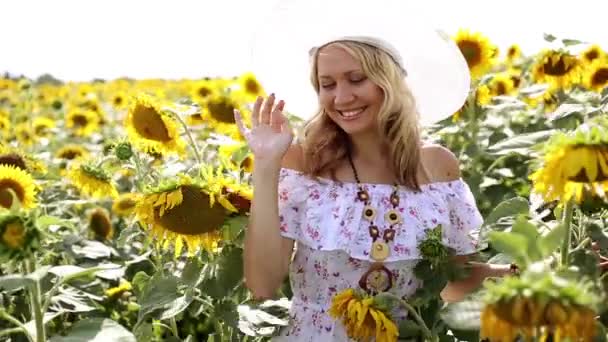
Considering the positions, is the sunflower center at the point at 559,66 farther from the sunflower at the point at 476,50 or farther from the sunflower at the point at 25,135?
the sunflower at the point at 25,135

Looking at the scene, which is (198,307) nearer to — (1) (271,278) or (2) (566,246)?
(1) (271,278)

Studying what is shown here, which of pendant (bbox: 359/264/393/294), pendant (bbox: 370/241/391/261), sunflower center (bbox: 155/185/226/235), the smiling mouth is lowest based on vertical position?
pendant (bbox: 359/264/393/294)

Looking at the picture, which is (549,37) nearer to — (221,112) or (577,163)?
(221,112)

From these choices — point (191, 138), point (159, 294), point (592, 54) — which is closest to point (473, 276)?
point (159, 294)

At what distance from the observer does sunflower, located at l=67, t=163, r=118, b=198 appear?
3.08 meters

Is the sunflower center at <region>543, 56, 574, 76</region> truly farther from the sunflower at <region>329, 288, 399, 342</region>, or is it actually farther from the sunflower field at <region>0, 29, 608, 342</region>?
the sunflower at <region>329, 288, 399, 342</region>

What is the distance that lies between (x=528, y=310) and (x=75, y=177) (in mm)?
2305

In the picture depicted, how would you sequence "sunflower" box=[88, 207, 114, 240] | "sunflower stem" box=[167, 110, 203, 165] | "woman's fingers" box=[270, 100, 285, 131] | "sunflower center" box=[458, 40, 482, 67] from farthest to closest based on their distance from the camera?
1. "sunflower center" box=[458, 40, 482, 67]
2. "sunflower" box=[88, 207, 114, 240]
3. "sunflower stem" box=[167, 110, 203, 165]
4. "woman's fingers" box=[270, 100, 285, 131]

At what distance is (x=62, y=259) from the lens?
3.29 meters

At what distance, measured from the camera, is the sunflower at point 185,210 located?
Result: 187cm

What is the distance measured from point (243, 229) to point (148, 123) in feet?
3.54

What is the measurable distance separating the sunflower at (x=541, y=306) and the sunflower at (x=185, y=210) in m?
0.92

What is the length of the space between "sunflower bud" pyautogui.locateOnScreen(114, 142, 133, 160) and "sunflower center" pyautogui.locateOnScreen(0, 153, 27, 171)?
286 mm

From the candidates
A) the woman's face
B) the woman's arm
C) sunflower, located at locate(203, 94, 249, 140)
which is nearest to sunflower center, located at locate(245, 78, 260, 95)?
sunflower, located at locate(203, 94, 249, 140)
